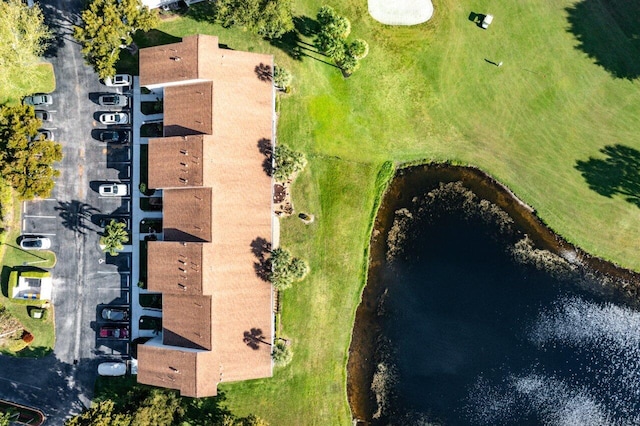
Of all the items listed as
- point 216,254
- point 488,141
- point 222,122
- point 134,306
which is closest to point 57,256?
point 134,306

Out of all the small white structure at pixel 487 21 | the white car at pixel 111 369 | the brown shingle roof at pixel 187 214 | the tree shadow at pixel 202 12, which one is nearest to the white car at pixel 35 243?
the brown shingle roof at pixel 187 214

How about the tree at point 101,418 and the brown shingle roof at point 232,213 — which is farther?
the brown shingle roof at point 232,213

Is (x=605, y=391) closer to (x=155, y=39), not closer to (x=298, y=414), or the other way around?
(x=298, y=414)

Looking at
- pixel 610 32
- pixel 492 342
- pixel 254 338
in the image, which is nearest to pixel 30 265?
pixel 254 338

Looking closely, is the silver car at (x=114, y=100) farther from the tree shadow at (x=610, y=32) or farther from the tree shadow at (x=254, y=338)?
the tree shadow at (x=610, y=32)

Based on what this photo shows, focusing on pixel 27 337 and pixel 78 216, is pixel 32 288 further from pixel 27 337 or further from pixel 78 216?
pixel 78 216

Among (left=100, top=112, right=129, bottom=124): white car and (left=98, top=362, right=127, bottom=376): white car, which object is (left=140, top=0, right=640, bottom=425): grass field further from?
(left=98, top=362, right=127, bottom=376): white car
